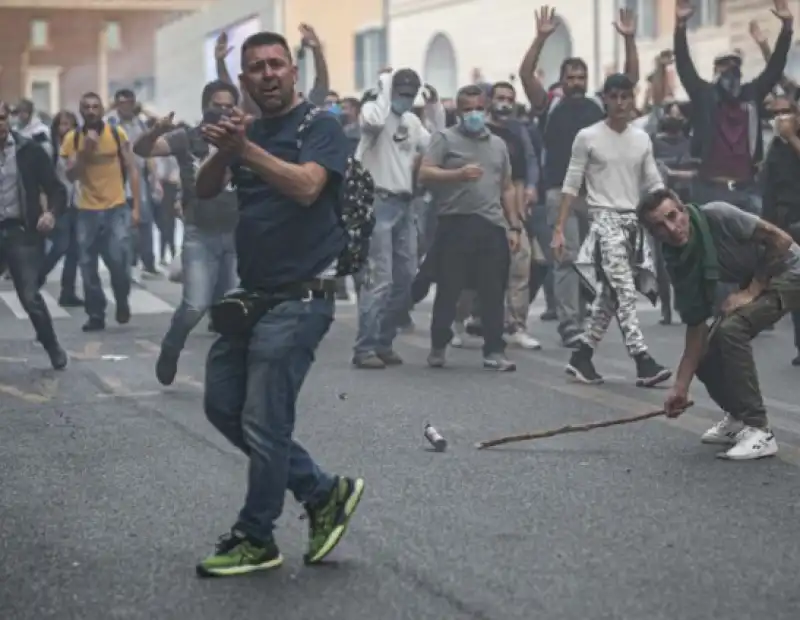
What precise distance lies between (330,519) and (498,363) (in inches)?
221

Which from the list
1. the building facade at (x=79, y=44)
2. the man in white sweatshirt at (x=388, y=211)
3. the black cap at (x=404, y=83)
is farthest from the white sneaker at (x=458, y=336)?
the building facade at (x=79, y=44)

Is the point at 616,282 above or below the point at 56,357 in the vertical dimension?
above

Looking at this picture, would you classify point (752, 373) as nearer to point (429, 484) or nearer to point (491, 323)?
point (429, 484)

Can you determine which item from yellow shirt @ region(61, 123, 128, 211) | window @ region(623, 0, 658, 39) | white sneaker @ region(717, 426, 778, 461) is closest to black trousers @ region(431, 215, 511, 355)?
white sneaker @ region(717, 426, 778, 461)

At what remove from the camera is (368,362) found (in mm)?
11953

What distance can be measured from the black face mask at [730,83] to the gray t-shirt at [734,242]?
216 inches

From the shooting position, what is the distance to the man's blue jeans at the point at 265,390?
5992mm

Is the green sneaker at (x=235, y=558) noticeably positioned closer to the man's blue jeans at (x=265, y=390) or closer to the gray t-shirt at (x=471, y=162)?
the man's blue jeans at (x=265, y=390)

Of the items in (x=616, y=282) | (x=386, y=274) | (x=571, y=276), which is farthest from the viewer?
(x=571, y=276)

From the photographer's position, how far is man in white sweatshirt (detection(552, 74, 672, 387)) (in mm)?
11008

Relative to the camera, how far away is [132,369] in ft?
39.8

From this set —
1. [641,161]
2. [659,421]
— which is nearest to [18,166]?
[641,161]

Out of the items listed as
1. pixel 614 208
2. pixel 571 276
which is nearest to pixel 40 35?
pixel 571 276

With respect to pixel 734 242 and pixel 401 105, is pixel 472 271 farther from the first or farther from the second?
pixel 734 242
